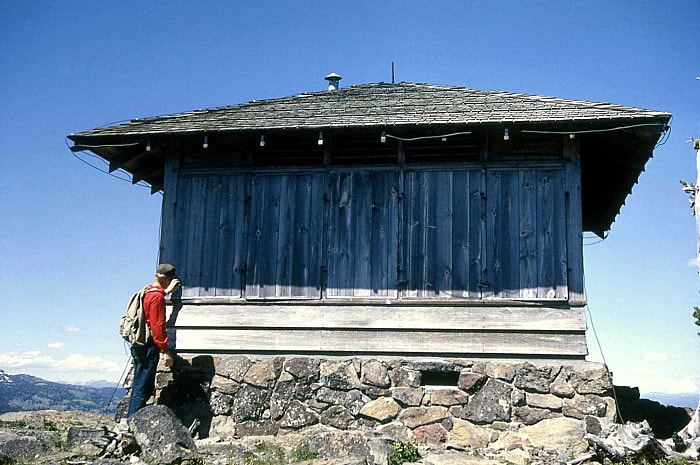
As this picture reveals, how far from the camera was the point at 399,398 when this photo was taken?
9680mm

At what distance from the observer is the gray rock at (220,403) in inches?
394

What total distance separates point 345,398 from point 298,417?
674 mm

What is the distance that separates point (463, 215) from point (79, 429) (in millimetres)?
5768

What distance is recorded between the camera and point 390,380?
980 cm

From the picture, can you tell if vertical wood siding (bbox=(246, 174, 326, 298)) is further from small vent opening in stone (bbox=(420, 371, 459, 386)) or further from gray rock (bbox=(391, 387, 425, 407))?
small vent opening in stone (bbox=(420, 371, 459, 386))

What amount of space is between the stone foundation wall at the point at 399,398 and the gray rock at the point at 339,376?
0.01 meters

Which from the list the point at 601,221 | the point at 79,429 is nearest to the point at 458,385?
the point at 79,429

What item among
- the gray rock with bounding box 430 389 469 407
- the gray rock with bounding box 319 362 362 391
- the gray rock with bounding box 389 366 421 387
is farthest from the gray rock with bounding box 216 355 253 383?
the gray rock with bounding box 430 389 469 407

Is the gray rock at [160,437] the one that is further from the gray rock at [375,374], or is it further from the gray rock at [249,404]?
the gray rock at [375,374]

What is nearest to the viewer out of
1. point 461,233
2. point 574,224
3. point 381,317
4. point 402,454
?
point 402,454

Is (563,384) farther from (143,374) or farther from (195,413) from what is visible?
(143,374)

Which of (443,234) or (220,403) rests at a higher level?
(443,234)

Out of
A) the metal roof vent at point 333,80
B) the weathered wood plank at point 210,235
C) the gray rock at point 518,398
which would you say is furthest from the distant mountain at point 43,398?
the gray rock at point 518,398

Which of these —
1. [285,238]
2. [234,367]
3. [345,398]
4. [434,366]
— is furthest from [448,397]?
[285,238]
